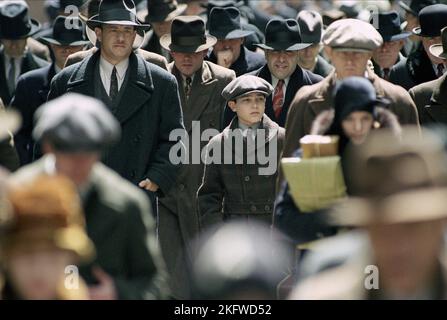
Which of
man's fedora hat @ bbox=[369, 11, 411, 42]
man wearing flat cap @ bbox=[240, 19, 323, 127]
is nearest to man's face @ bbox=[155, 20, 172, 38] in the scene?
man wearing flat cap @ bbox=[240, 19, 323, 127]

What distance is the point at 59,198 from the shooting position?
6.55m

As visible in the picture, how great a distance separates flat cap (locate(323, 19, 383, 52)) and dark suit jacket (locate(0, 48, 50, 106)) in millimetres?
5778

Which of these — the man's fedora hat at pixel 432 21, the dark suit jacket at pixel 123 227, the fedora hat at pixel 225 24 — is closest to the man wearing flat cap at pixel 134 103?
the man's fedora hat at pixel 432 21

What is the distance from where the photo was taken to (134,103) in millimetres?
11789

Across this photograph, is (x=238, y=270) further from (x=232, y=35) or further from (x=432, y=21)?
(x=232, y=35)

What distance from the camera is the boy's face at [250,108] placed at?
12.2 m

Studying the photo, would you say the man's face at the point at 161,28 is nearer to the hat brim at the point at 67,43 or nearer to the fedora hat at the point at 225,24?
the fedora hat at the point at 225,24

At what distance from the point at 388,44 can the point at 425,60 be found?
121 centimetres

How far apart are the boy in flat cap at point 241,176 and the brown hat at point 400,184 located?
5.45 m

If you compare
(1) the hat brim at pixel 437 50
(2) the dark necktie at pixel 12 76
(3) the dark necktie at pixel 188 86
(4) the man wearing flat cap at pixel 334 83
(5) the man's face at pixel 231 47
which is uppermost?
(4) the man wearing flat cap at pixel 334 83

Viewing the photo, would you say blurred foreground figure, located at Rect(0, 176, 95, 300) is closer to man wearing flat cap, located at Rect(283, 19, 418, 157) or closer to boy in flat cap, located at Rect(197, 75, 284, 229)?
man wearing flat cap, located at Rect(283, 19, 418, 157)

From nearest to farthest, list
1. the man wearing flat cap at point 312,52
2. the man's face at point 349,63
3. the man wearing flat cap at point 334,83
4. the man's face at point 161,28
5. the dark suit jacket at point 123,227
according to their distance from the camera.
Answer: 1. the dark suit jacket at point 123,227
2. the man wearing flat cap at point 334,83
3. the man's face at point 349,63
4. the man wearing flat cap at point 312,52
5. the man's face at point 161,28

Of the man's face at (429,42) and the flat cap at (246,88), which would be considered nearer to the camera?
the flat cap at (246,88)
